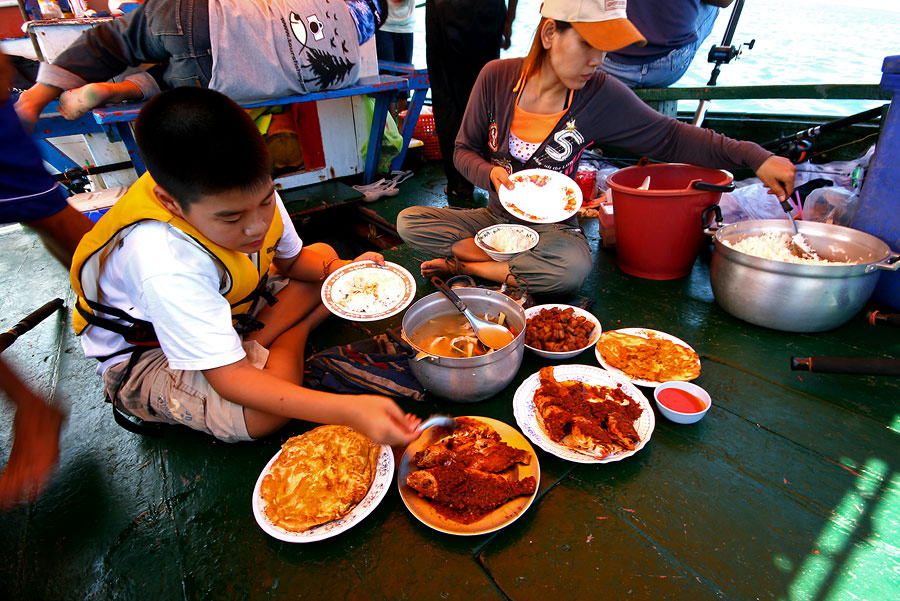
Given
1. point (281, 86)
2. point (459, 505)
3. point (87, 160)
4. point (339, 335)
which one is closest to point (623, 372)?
point (459, 505)

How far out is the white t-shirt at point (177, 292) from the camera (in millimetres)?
1288

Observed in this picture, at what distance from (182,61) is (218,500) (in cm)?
286

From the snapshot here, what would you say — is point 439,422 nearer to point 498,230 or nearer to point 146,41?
point 498,230

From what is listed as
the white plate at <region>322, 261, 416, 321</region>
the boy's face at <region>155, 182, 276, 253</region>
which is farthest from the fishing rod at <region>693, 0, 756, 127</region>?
the boy's face at <region>155, 182, 276, 253</region>

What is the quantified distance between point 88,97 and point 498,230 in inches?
107

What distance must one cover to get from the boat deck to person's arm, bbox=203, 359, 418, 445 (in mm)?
358

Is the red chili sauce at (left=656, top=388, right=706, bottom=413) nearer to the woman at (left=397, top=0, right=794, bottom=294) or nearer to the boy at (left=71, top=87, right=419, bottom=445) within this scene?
the woman at (left=397, top=0, right=794, bottom=294)

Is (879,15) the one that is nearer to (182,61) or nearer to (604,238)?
(604,238)

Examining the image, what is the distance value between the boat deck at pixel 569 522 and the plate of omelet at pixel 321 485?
102 mm

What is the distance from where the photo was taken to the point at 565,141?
8.37 ft

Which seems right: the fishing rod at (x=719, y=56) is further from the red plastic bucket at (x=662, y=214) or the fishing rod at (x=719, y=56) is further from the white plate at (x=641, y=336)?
the white plate at (x=641, y=336)

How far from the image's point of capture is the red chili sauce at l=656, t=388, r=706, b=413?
1.66 m

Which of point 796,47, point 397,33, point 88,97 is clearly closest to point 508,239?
point 88,97

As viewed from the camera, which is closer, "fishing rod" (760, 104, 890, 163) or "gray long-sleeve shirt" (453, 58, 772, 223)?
"fishing rod" (760, 104, 890, 163)
